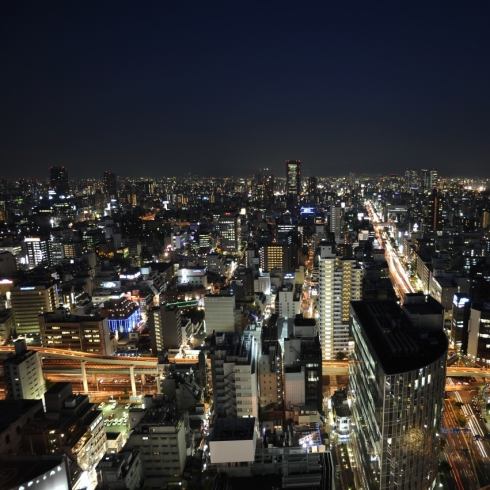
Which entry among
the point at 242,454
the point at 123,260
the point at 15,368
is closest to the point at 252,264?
the point at 123,260

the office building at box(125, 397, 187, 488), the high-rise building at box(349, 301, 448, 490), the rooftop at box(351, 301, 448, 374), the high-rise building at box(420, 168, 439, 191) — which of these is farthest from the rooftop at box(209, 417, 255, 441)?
the high-rise building at box(420, 168, 439, 191)

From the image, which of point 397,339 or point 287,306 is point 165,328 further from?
point 397,339

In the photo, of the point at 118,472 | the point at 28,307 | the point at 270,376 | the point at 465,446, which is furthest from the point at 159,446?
the point at 28,307

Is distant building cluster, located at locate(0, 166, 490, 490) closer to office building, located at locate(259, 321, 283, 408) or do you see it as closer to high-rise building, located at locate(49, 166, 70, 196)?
office building, located at locate(259, 321, 283, 408)

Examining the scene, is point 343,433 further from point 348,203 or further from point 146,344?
point 348,203

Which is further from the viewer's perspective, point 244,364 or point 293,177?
point 293,177
